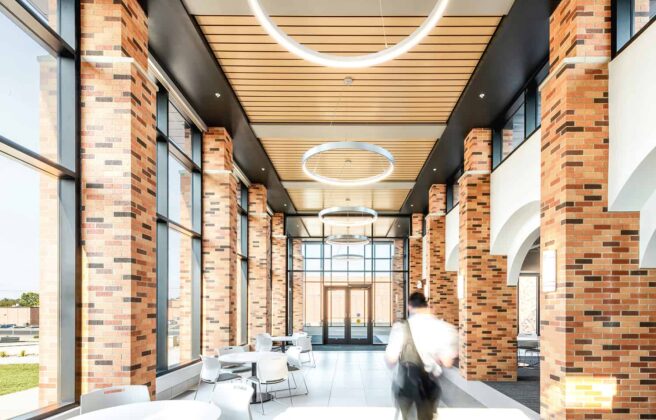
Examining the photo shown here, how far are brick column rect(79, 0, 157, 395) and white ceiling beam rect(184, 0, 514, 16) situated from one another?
34.2 inches

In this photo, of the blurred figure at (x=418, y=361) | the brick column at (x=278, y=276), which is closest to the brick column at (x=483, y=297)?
the blurred figure at (x=418, y=361)

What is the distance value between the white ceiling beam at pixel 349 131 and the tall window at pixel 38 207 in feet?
16.2

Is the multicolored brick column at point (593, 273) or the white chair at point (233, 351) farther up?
the multicolored brick column at point (593, 273)

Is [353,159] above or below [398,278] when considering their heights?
above

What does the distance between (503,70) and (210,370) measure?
630cm

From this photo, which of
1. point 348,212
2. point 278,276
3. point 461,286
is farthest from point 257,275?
point 461,286

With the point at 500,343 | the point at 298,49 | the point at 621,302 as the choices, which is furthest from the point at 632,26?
the point at 500,343

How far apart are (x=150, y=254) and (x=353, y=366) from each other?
8.78 meters

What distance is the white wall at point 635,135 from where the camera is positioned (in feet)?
15.1

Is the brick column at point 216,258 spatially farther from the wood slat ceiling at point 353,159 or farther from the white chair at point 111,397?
the white chair at point 111,397

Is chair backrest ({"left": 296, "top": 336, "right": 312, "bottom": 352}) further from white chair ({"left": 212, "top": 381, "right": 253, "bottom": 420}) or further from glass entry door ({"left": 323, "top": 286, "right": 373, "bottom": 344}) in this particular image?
glass entry door ({"left": 323, "top": 286, "right": 373, "bottom": 344})

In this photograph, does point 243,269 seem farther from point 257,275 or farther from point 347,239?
point 347,239

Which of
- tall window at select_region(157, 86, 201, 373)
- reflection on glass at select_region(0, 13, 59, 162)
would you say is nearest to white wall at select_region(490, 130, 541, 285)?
tall window at select_region(157, 86, 201, 373)

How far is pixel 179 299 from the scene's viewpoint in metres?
9.41
